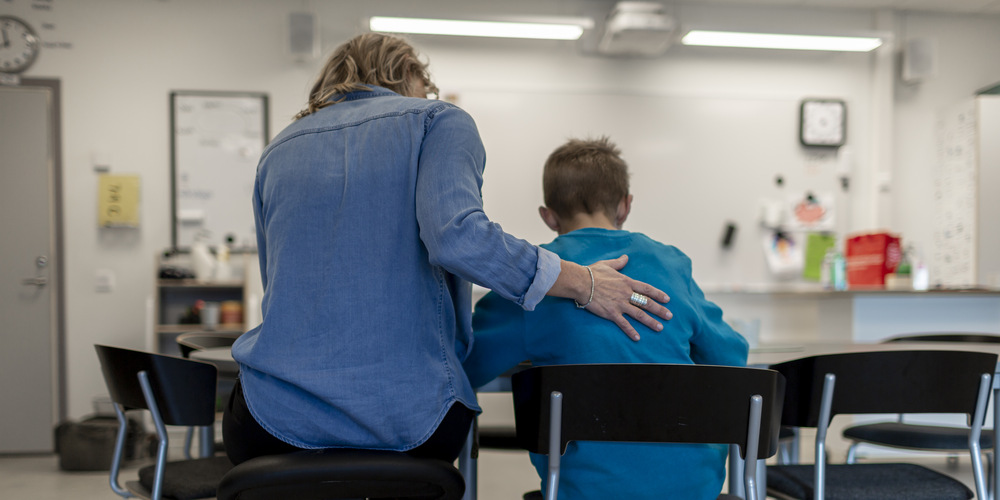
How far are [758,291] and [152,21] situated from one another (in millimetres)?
4077

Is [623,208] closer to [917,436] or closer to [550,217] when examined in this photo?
[550,217]

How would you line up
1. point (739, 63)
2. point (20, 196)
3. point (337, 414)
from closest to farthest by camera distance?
point (337, 414)
point (20, 196)
point (739, 63)

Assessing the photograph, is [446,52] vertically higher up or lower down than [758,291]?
higher up

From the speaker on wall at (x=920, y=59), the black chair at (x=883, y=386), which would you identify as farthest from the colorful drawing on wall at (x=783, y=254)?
the black chair at (x=883, y=386)

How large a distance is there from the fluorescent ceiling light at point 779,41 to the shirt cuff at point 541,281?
12.1 ft

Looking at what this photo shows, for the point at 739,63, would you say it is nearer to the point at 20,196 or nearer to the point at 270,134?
the point at 270,134

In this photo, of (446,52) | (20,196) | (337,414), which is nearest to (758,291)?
(446,52)

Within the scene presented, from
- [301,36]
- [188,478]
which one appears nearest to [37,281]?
[301,36]

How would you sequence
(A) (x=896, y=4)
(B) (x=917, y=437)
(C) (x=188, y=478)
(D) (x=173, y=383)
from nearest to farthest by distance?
(D) (x=173, y=383) < (C) (x=188, y=478) < (B) (x=917, y=437) < (A) (x=896, y=4)

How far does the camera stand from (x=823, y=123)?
196 inches

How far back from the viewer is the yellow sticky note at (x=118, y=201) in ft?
14.5

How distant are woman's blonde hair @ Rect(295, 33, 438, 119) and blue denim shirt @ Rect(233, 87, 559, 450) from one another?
0.41 ft

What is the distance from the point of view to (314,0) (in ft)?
15.3

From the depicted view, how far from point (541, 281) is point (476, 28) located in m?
3.56
